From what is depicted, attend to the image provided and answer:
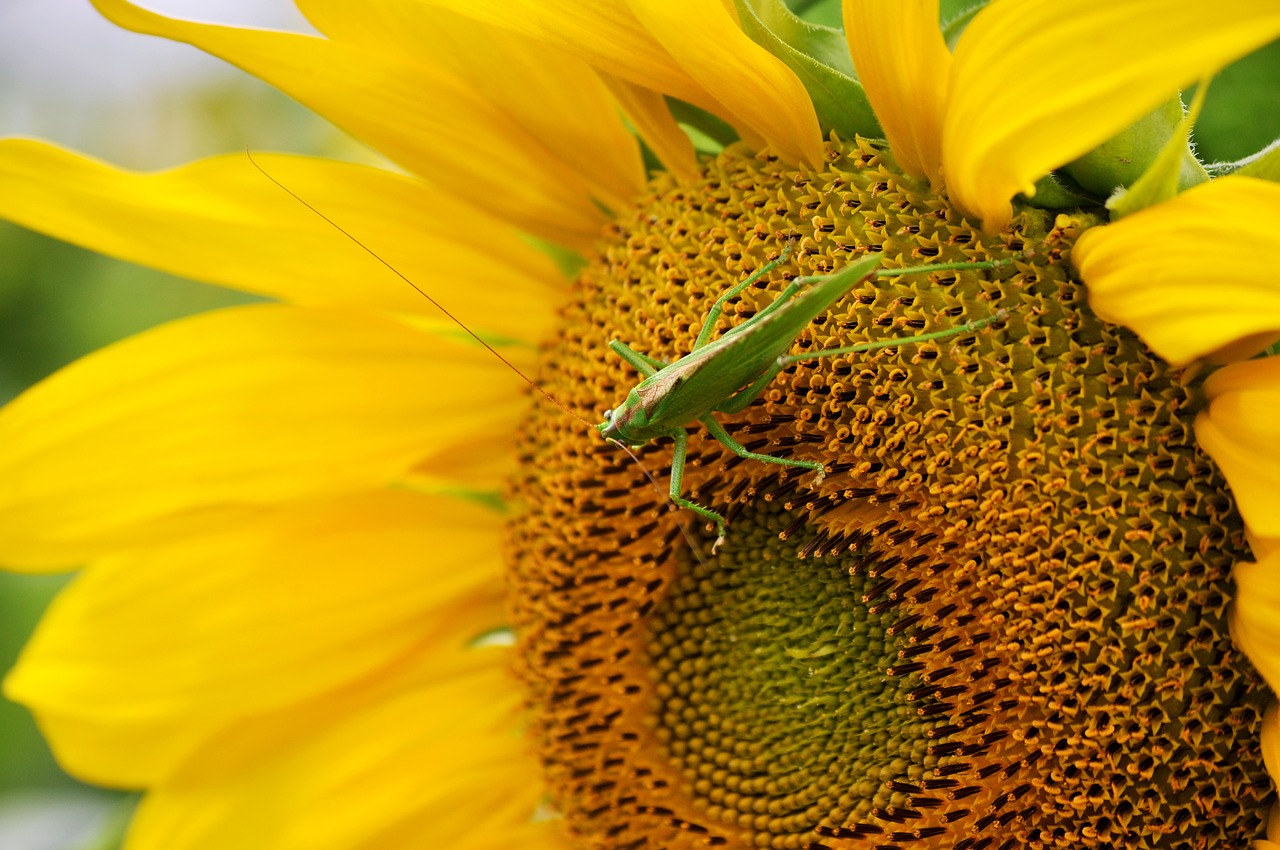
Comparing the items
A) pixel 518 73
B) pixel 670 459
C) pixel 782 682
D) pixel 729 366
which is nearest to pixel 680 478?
pixel 670 459

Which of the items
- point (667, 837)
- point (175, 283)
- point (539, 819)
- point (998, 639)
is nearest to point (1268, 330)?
point (998, 639)

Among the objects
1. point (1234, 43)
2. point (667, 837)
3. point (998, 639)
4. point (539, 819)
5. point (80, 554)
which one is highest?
point (1234, 43)

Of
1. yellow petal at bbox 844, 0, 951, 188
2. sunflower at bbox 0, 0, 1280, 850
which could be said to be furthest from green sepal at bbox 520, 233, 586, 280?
yellow petal at bbox 844, 0, 951, 188

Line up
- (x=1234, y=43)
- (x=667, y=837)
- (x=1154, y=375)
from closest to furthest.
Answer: (x=1234, y=43) → (x=1154, y=375) → (x=667, y=837)

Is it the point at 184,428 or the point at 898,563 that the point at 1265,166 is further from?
the point at 184,428

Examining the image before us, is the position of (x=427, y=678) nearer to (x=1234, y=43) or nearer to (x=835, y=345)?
(x=835, y=345)

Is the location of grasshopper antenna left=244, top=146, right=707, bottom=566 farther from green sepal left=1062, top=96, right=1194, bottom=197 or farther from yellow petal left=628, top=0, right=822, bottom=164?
green sepal left=1062, top=96, right=1194, bottom=197
